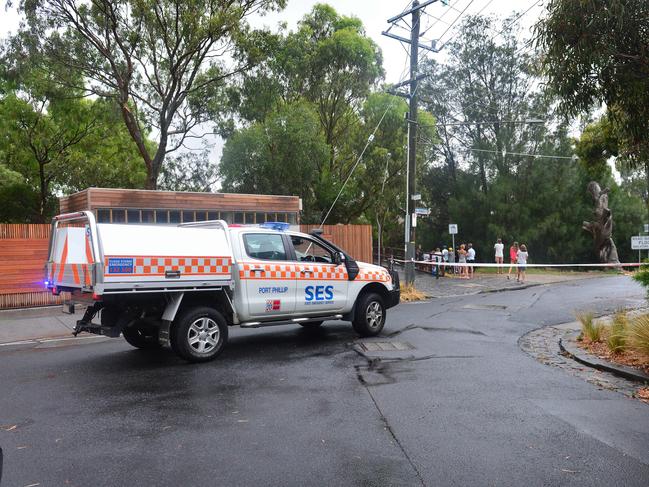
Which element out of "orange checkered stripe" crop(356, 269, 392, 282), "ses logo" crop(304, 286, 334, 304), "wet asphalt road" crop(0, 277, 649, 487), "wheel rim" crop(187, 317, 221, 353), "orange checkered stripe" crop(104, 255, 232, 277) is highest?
"orange checkered stripe" crop(104, 255, 232, 277)

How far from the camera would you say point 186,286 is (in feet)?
24.7

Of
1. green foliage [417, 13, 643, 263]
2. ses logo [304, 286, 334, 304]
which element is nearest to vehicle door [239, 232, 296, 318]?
ses logo [304, 286, 334, 304]

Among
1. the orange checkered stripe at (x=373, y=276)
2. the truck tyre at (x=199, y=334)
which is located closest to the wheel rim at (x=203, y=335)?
the truck tyre at (x=199, y=334)

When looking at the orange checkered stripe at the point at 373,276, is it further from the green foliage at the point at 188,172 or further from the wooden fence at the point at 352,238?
the green foliage at the point at 188,172

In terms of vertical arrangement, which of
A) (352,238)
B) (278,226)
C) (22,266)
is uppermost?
(352,238)

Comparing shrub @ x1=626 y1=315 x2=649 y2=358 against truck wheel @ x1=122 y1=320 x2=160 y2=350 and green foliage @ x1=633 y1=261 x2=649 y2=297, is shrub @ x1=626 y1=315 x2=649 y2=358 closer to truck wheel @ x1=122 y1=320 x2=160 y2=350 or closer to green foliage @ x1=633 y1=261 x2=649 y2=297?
green foliage @ x1=633 y1=261 x2=649 y2=297

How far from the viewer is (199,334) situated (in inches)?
302

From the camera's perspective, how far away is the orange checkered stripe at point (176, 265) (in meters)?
7.06

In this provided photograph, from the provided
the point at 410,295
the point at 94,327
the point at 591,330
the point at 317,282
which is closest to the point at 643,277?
the point at 591,330

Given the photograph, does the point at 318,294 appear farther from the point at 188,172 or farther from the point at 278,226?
the point at 188,172

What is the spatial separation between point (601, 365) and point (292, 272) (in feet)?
15.0

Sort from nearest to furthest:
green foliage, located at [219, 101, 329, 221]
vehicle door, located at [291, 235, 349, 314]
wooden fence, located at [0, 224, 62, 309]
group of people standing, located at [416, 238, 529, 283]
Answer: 1. vehicle door, located at [291, 235, 349, 314]
2. wooden fence, located at [0, 224, 62, 309]
3. group of people standing, located at [416, 238, 529, 283]
4. green foliage, located at [219, 101, 329, 221]

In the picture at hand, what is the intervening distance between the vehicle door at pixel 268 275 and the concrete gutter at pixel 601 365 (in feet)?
14.1

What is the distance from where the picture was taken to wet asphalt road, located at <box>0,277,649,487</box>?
4.07 m
